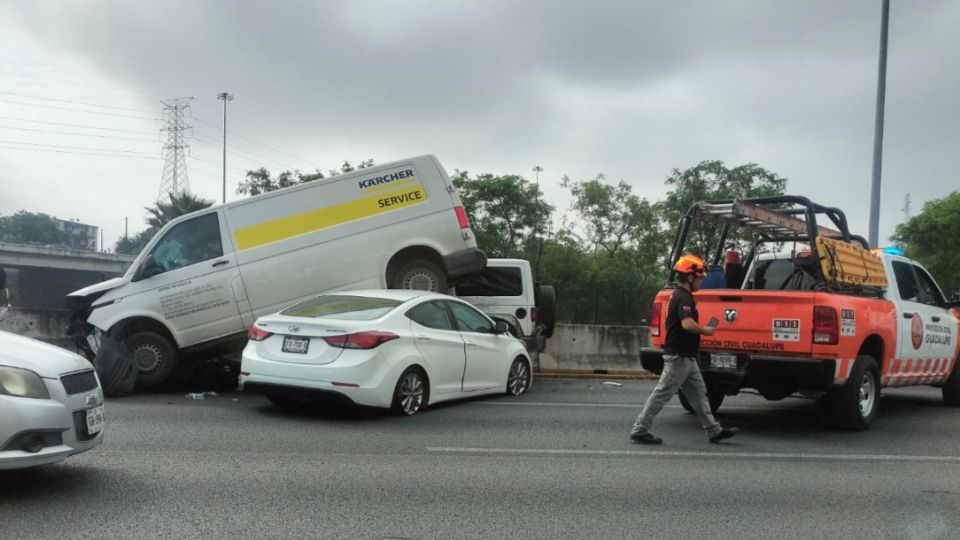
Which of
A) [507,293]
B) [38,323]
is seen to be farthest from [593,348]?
[38,323]

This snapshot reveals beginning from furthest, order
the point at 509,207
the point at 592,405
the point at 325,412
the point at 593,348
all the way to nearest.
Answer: the point at 509,207 < the point at 593,348 < the point at 592,405 < the point at 325,412

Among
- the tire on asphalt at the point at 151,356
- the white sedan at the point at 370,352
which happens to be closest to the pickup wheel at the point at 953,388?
the white sedan at the point at 370,352

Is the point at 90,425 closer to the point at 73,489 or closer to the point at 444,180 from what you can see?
the point at 73,489

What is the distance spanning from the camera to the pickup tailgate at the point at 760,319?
7574 mm

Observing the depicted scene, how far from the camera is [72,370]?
507cm

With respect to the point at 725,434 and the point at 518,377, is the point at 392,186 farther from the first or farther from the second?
the point at 725,434

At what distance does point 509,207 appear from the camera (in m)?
51.5

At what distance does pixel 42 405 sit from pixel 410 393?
4230 mm

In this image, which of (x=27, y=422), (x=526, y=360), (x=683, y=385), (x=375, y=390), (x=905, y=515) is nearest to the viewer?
(x=27, y=422)

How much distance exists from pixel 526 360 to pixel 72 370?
6.87 m

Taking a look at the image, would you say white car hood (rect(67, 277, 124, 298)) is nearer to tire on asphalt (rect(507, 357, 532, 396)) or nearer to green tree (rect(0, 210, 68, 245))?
tire on asphalt (rect(507, 357, 532, 396))

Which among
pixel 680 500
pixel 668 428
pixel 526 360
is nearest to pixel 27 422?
pixel 680 500

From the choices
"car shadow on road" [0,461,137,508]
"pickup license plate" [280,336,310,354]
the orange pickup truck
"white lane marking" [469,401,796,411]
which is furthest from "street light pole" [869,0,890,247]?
"car shadow on road" [0,461,137,508]

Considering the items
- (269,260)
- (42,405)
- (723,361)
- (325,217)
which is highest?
(325,217)
